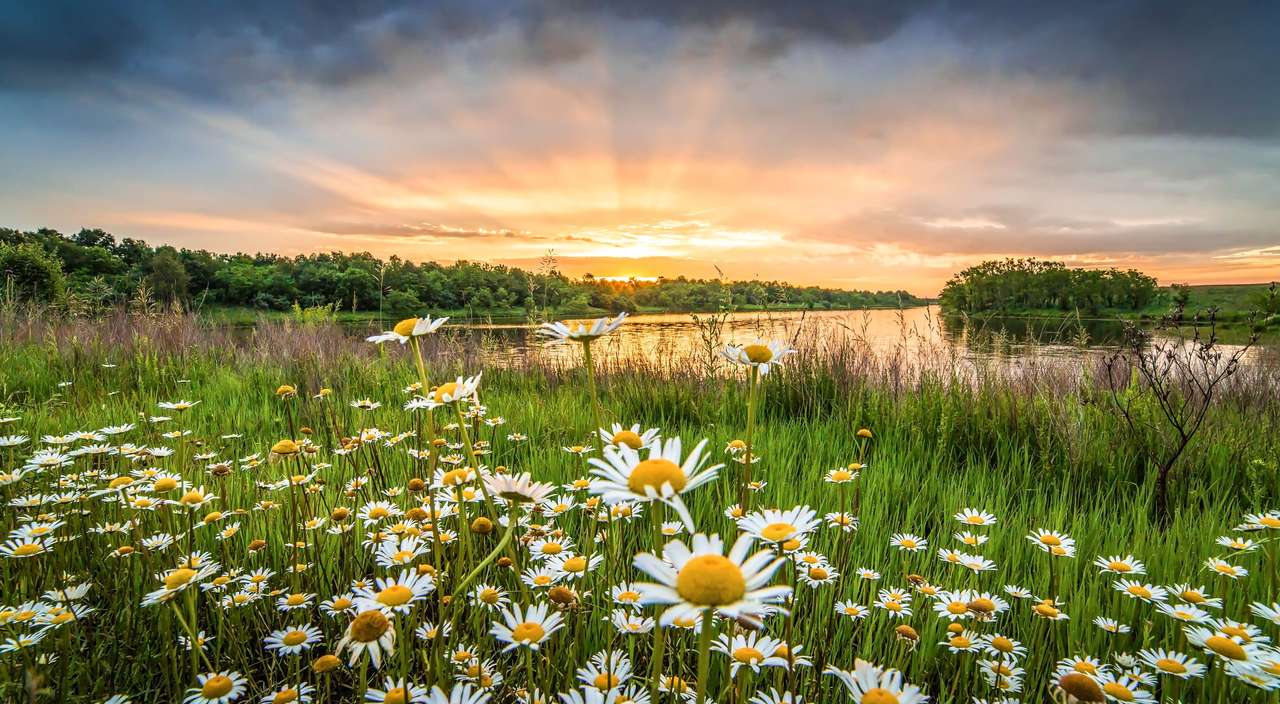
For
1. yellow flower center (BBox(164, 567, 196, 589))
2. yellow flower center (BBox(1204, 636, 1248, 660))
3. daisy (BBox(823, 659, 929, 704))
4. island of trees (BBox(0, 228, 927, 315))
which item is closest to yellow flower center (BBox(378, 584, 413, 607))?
yellow flower center (BBox(164, 567, 196, 589))

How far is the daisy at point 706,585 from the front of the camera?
1.85 feet

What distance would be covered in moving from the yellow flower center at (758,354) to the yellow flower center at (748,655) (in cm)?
52

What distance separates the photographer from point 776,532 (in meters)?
0.88

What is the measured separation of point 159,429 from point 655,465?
4612 millimetres

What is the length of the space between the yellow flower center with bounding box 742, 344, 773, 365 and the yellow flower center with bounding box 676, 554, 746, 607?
52 cm

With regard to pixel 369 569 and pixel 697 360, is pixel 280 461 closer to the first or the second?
pixel 369 569

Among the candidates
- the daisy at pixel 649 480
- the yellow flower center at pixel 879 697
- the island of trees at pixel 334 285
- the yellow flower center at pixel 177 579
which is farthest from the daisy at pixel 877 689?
the island of trees at pixel 334 285

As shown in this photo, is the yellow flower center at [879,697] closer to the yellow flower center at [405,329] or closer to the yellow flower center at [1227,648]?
the yellow flower center at [1227,648]

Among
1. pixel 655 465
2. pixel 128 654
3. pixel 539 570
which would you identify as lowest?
pixel 128 654

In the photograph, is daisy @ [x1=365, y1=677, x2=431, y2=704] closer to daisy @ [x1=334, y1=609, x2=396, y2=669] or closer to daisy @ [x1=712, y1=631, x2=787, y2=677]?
daisy @ [x1=334, y1=609, x2=396, y2=669]

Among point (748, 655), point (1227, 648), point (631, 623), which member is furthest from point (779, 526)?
point (1227, 648)

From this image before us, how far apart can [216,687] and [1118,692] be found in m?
1.67

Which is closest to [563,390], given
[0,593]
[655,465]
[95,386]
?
[0,593]

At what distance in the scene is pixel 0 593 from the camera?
1677 millimetres
